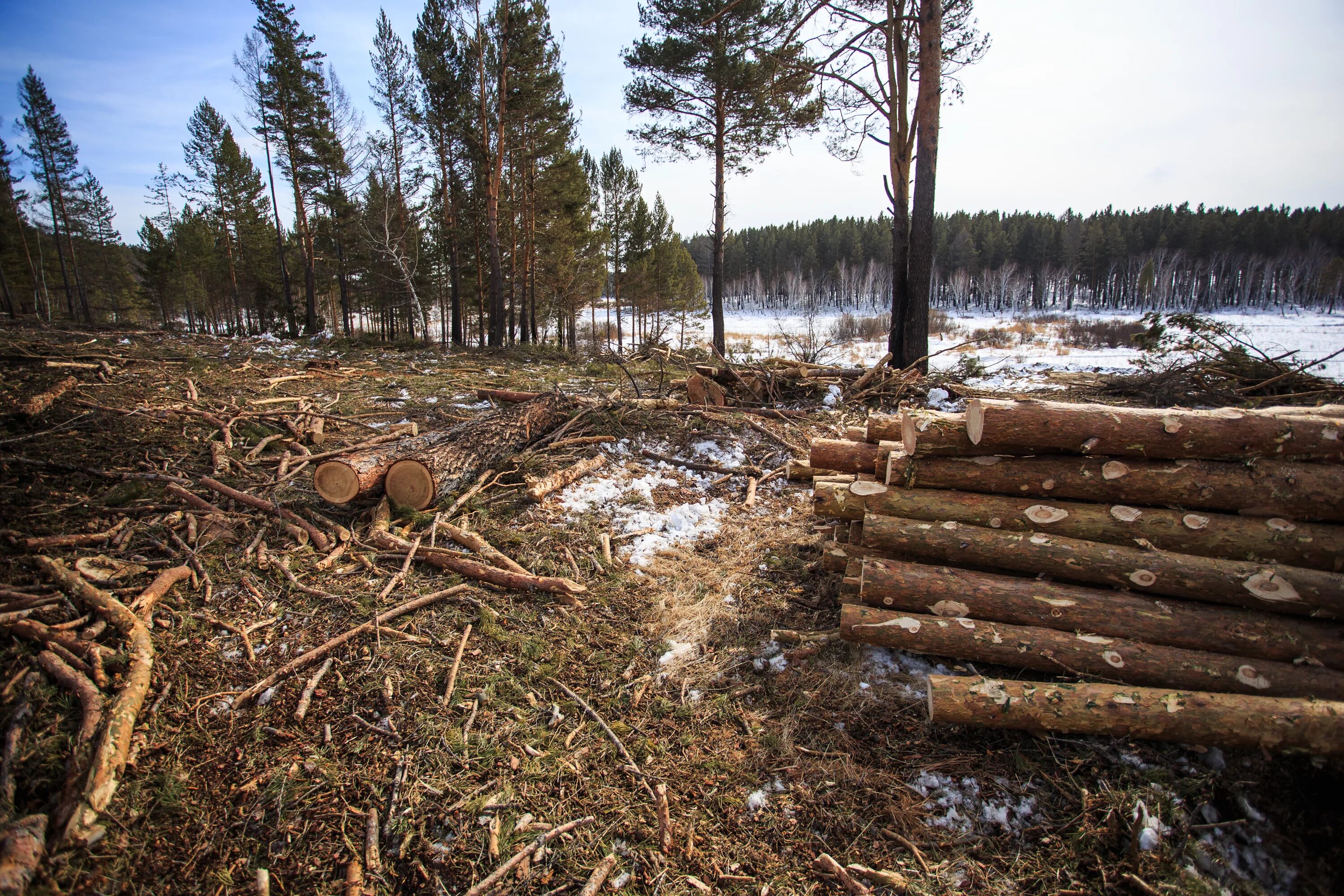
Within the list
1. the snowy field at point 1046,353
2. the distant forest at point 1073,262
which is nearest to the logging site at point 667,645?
the snowy field at point 1046,353

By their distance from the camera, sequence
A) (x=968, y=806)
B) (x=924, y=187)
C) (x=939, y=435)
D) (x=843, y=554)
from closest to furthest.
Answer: (x=968, y=806) → (x=939, y=435) → (x=843, y=554) → (x=924, y=187)

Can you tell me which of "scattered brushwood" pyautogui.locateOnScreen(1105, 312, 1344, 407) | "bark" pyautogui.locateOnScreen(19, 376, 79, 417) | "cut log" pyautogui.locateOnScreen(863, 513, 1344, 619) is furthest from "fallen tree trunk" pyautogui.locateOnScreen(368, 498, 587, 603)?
"scattered brushwood" pyautogui.locateOnScreen(1105, 312, 1344, 407)

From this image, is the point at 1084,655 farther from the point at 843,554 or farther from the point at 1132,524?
the point at 843,554

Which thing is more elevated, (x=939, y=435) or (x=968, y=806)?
(x=939, y=435)

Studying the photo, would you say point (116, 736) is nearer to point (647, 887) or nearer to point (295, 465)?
point (647, 887)

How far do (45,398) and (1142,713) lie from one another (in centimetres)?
949

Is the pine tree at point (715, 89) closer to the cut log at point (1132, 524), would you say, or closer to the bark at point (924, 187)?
the bark at point (924, 187)

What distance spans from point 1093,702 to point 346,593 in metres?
4.35

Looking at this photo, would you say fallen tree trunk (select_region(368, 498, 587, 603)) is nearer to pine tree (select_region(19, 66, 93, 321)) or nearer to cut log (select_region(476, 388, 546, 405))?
cut log (select_region(476, 388, 546, 405))

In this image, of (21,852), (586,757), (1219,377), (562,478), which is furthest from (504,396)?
(1219,377)

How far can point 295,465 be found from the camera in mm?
5332

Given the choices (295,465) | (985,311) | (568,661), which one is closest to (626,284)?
(295,465)

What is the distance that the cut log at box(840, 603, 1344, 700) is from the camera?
8.10 ft

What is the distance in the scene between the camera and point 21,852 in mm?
1806
